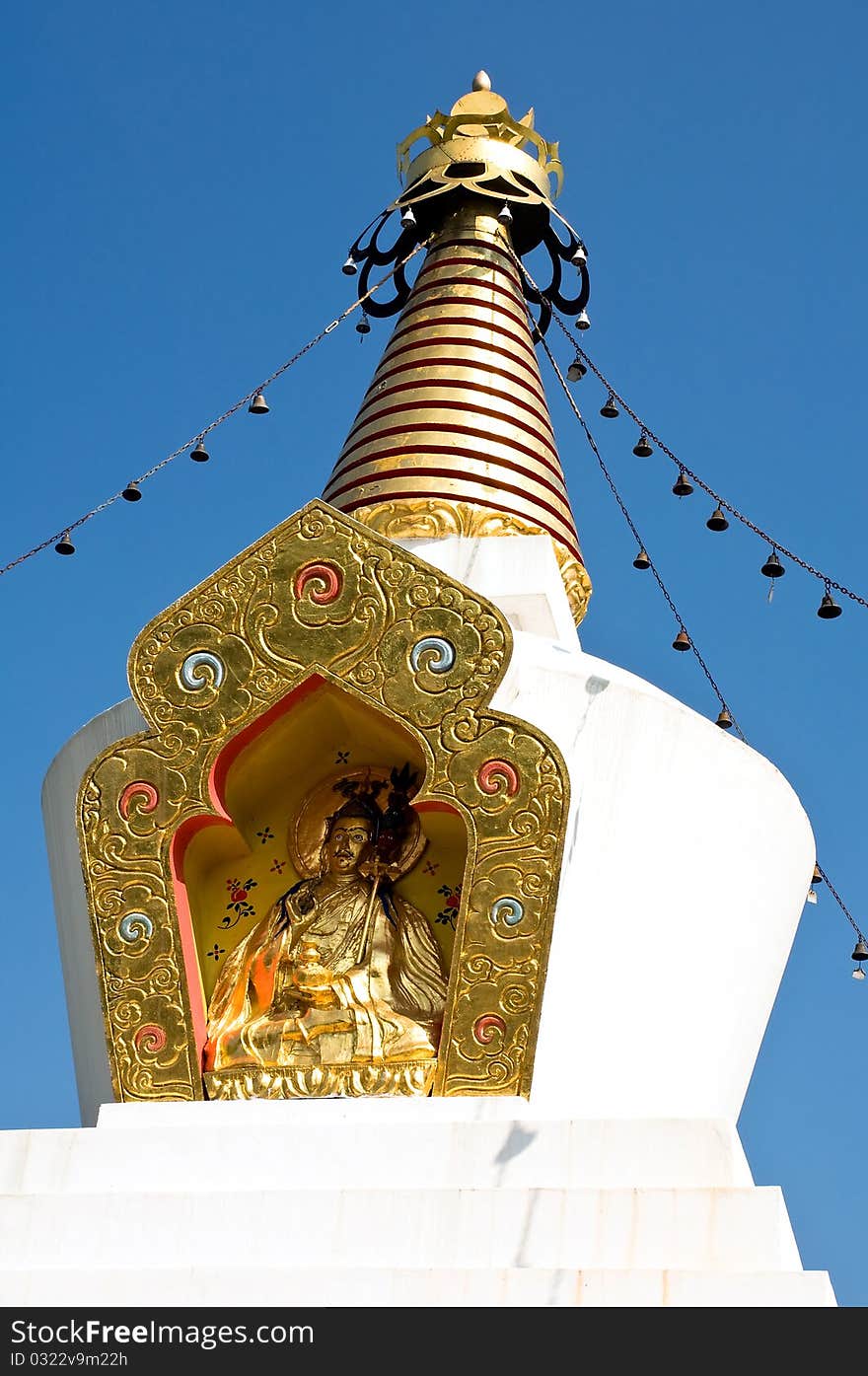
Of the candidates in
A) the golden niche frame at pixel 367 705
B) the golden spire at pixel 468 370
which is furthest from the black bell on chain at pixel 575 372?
the golden niche frame at pixel 367 705

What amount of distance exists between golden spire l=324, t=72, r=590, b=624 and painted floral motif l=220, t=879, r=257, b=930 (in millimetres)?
2648

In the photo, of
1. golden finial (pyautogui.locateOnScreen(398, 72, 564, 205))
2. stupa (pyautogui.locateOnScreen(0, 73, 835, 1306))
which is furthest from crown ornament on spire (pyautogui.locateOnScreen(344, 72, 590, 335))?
stupa (pyautogui.locateOnScreen(0, 73, 835, 1306))

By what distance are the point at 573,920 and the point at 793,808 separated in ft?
4.97

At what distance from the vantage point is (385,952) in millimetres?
7801

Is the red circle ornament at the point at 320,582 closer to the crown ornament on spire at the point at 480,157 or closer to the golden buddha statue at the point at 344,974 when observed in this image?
the golden buddha statue at the point at 344,974

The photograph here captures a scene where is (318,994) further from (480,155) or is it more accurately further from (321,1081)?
(480,155)

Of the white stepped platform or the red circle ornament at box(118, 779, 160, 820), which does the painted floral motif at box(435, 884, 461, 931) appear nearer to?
the white stepped platform

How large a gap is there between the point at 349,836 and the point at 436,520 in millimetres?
2579

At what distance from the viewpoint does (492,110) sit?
40.3 feet

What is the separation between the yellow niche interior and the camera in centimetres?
796

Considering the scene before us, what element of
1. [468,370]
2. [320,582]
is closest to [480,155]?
[468,370]

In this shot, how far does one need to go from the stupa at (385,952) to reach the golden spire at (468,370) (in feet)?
5.85
